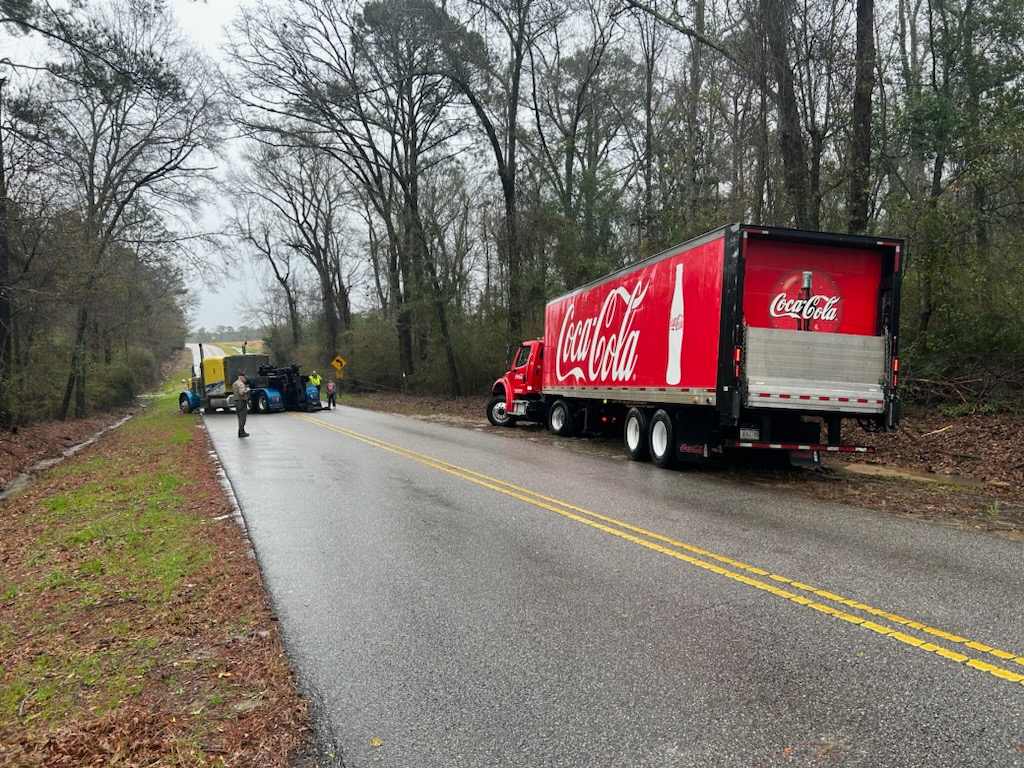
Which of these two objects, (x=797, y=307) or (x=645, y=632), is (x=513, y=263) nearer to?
(x=797, y=307)

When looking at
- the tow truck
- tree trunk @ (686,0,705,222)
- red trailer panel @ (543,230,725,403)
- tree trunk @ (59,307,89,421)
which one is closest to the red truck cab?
red trailer panel @ (543,230,725,403)

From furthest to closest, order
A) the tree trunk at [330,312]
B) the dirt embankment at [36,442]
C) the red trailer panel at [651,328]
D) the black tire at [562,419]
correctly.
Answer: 1. the tree trunk at [330,312]
2. the black tire at [562,419]
3. the dirt embankment at [36,442]
4. the red trailer panel at [651,328]

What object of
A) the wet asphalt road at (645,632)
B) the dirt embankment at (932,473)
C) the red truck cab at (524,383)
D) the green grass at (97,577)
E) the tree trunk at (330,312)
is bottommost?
the green grass at (97,577)

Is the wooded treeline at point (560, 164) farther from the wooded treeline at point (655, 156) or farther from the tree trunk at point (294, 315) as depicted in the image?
the tree trunk at point (294, 315)

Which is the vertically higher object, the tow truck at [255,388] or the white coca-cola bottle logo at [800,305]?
the white coca-cola bottle logo at [800,305]

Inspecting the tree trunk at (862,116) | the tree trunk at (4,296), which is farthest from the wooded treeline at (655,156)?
the tree trunk at (4,296)

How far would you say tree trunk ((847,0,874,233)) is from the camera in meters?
14.1

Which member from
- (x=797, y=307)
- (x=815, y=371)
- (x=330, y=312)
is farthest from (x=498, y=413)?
(x=330, y=312)

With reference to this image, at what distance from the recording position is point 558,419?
18219 mm

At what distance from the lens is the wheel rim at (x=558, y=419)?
17.9 meters

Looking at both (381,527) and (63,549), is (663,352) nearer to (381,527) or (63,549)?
(381,527)

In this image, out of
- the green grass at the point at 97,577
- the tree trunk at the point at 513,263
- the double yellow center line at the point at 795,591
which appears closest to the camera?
the green grass at the point at 97,577

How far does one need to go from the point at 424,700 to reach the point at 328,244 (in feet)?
158

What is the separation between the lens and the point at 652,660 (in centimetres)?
385
